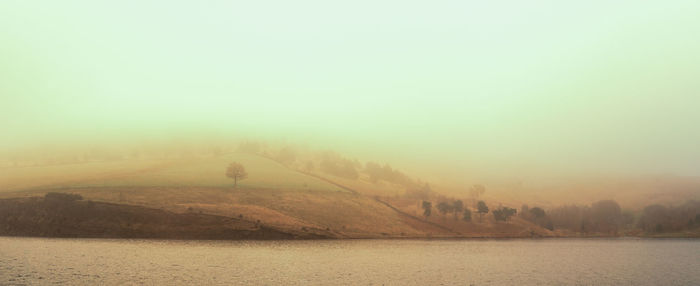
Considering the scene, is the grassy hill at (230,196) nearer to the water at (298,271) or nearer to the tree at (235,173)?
the tree at (235,173)

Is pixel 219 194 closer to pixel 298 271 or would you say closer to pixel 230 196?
pixel 230 196

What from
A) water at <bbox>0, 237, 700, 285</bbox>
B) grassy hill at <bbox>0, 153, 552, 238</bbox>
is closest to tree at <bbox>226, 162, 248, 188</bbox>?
grassy hill at <bbox>0, 153, 552, 238</bbox>

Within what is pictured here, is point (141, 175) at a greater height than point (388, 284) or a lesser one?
greater

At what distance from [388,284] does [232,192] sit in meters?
130

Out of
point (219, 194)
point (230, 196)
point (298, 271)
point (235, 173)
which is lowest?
point (298, 271)

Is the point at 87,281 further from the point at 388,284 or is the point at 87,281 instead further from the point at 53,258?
the point at 388,284

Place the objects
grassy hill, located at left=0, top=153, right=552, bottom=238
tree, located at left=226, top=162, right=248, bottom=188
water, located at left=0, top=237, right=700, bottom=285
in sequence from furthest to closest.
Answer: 1. tree, located at left=226, top=162, right=248, bottom=188
2. grassy hill, located at left=0, top=153, right=552, bottom=238
3. water, located at left=0, top=237, right=700, bottom=285

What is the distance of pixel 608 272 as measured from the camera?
2835 inches

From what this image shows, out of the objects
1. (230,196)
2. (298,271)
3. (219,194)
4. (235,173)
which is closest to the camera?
(298,271)

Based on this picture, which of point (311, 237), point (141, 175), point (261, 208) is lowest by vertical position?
point (311, 237)

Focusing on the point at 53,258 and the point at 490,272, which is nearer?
the point at 53,258

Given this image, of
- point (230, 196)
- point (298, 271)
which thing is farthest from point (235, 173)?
point (298, 271)

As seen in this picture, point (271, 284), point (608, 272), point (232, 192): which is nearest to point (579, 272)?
point (608, 272)

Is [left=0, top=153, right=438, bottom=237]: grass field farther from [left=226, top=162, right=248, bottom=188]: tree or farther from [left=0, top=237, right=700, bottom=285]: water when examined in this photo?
[left=0, top=237, right=700, bottom=285]: water
